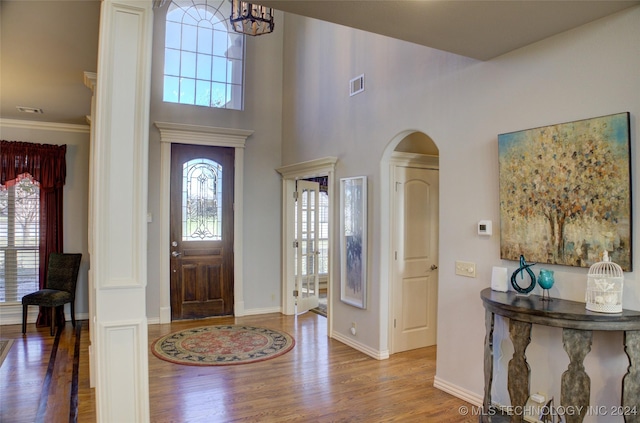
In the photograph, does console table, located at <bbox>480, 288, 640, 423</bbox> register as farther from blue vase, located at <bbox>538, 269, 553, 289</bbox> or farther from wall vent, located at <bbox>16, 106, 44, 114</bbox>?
wall vent, located at <bbox>16, 106, 44, 114</bbox>

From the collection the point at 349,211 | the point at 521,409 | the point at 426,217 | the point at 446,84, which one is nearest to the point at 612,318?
the point at 521,409

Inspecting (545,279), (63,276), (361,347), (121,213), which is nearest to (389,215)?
(361,347)

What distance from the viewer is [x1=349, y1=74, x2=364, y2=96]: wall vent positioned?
461cm

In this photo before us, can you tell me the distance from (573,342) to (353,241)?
263cm

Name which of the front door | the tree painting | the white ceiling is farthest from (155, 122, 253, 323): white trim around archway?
the tree painting

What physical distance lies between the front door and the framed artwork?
2037 millimetres

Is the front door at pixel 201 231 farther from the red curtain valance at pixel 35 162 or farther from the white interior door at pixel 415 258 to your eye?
the white interior door at pixel 415 258

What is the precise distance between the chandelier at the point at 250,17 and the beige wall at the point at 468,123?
109cm

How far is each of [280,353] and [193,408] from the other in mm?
1383

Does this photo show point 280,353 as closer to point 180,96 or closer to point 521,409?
point 521,409

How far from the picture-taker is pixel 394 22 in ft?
7.95

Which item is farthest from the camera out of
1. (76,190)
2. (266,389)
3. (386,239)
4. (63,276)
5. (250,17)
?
(76,190)

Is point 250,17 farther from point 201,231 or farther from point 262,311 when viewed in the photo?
point 262,311

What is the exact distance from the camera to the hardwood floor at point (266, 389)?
3.09 meters
